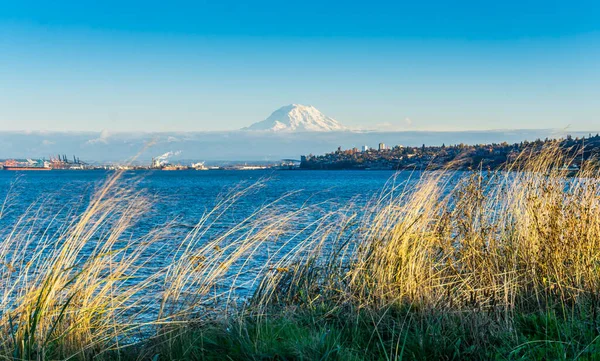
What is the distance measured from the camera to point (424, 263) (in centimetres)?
526

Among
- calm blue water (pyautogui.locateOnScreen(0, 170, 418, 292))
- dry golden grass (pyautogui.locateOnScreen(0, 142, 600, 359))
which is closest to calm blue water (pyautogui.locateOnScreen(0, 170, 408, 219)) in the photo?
calm blue water (pyautogui.locateOnScreen(0, 170, 418, 292))

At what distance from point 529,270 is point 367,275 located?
1526 mm

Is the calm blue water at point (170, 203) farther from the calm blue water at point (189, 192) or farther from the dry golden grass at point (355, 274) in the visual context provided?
the dry golden grass at point (355, 274)

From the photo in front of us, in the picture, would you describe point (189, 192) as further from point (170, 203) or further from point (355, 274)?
point (355, 274)

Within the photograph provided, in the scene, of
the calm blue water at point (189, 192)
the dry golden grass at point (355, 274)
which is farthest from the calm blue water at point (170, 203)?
the dry golden grass at point (355, 274)

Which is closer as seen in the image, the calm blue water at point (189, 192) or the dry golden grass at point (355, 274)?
the dry golden grass at point (355, 274)

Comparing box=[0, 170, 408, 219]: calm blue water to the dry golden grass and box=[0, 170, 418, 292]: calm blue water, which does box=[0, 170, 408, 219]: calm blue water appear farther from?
the dry golden grass

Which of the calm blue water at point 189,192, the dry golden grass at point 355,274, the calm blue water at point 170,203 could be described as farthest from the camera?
the calm blue water at point 189,192

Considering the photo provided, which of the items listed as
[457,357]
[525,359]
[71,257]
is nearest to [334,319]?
[457,357]

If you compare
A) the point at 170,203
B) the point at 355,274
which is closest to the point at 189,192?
the point at 170,203

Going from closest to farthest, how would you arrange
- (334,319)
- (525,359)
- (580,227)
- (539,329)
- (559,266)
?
(525,359) < (539,329) < (334,319) < (559,266) < (580,227)

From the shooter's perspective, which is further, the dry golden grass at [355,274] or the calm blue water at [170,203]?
the calm blue water at [170,203]

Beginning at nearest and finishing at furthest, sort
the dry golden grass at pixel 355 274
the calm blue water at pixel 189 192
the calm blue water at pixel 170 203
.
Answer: the dry golden grass at pixel 355 274, the calm blue water at pixel 170 203, the calm blue water at pixel 189 192

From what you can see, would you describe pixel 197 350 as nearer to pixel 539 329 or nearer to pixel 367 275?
pixel 367 275
